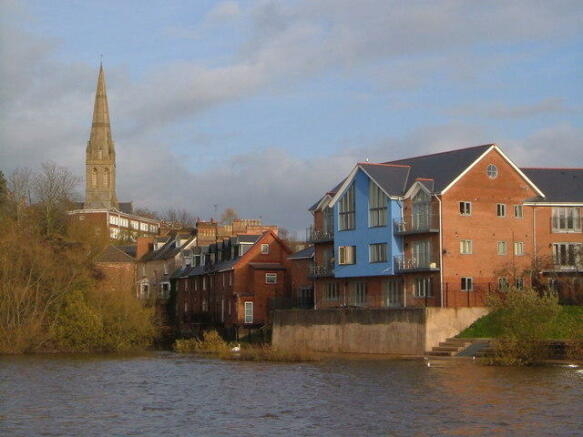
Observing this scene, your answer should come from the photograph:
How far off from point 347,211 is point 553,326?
18.4 metres

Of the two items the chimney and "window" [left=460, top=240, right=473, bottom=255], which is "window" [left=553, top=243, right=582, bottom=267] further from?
the chimney

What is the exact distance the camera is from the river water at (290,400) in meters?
30.0

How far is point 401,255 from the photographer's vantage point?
64812 millimetres

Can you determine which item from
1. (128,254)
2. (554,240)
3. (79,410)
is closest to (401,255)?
(554,240)

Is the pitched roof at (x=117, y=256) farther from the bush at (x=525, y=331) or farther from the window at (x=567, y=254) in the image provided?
the bush at (x=525, y=331)

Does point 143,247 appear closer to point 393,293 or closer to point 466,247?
point 393,293

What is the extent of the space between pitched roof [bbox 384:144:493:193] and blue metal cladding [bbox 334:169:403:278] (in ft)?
8.53

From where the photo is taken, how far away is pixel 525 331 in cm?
4984

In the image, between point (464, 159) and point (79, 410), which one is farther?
point (464, 159)

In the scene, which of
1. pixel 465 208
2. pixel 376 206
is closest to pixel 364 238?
pixel 376 206

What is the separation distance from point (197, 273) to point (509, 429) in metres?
62.8

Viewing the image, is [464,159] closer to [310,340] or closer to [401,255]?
[401,255]

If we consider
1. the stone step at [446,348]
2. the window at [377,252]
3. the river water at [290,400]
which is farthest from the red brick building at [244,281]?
the river water at [290,400]

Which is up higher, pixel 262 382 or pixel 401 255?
pixel 401 255
